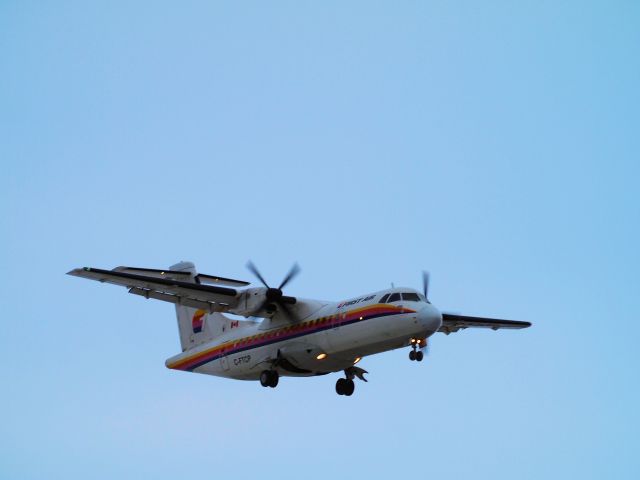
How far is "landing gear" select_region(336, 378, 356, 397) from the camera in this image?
32.8 meters

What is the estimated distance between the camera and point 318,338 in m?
30.4

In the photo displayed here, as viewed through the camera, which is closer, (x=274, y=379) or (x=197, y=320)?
(x=274, y=379)

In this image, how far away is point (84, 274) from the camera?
28.7 m

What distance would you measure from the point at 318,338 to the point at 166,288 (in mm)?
4925

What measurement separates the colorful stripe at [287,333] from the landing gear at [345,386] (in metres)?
2.83

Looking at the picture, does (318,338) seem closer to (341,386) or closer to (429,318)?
(341,386)

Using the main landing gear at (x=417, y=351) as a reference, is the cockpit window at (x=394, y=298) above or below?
above

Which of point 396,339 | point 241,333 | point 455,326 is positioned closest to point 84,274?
point 241,333

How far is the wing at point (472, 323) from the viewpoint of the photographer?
Result: 35.5m

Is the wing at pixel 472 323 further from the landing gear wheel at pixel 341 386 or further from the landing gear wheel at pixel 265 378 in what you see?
the landing gear wheel at pixel 265 378

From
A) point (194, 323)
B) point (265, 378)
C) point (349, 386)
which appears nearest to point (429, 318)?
point (349, 386)

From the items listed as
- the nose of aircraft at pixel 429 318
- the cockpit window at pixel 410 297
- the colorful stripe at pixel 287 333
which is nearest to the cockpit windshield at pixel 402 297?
the cockpit window at pixel 410 297

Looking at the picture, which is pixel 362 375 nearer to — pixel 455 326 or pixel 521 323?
pixel 455 326

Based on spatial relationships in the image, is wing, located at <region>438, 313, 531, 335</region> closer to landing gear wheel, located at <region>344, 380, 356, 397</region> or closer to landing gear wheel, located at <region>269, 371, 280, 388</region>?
landing gear wheel, located at <region>344, 380, 356, 397</region>
